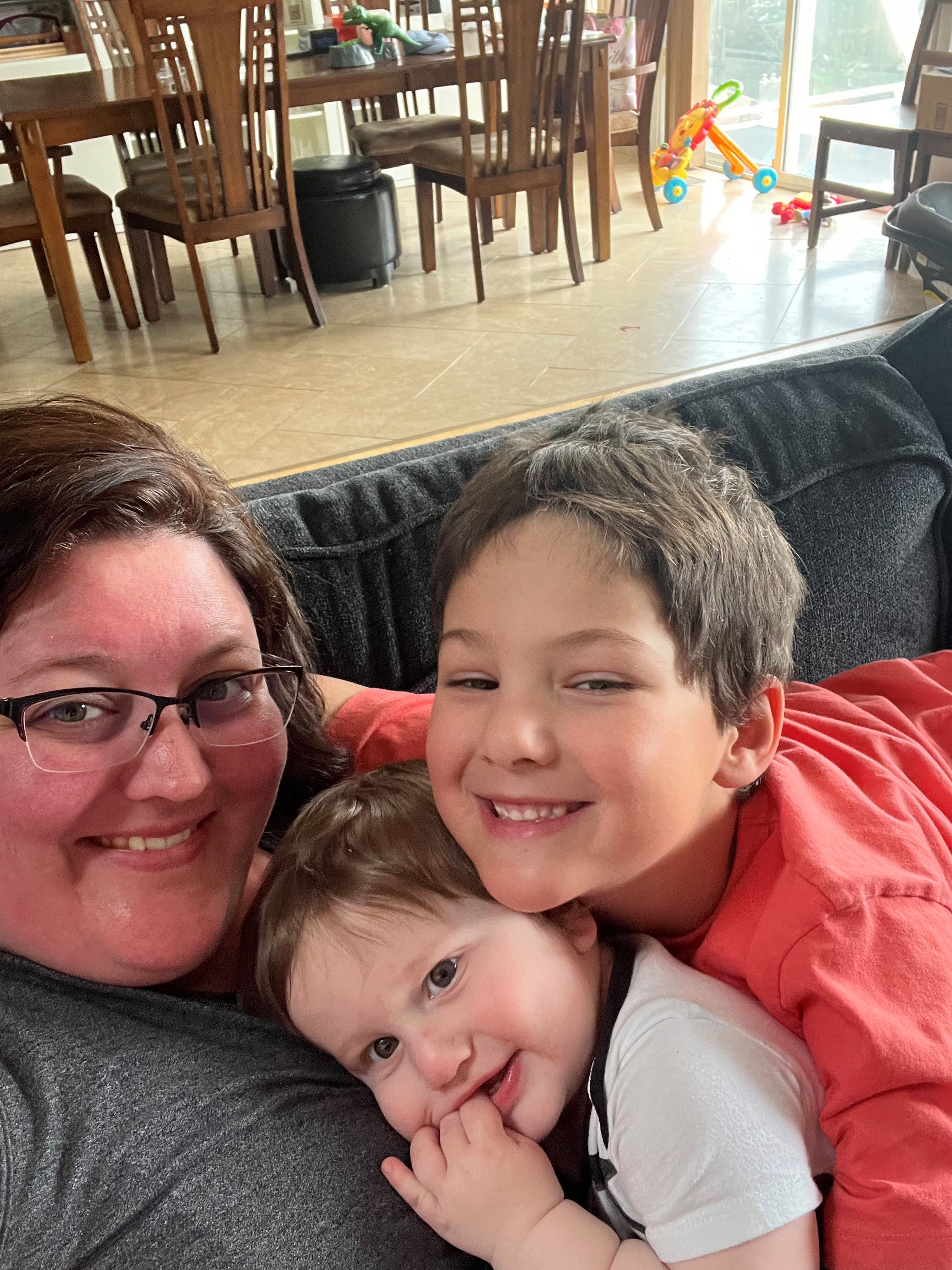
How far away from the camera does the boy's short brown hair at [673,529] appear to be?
3.18ft

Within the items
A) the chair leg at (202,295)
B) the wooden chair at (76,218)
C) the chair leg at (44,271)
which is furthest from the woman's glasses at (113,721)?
the chair leg at (44,271)

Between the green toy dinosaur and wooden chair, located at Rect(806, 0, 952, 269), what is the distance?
2105 millimetres

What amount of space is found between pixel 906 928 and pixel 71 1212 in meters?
0.69

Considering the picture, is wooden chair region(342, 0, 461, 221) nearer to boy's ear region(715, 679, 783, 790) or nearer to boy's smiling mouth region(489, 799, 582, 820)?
boy's ear region(715, 679, 783, 790)

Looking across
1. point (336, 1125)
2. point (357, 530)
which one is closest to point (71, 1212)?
point (336, 1125)

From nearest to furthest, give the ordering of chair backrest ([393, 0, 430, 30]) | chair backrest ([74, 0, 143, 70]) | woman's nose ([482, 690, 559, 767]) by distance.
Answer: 1. woman's nose ([482, 690, 559, 767])
2. chair backrest ([74, 0, 143, 70])
3. chair backrest ([393, 0, 430, 30])

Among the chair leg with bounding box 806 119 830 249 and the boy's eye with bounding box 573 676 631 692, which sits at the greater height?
the boy's eye with bounding box 573 676 631 692

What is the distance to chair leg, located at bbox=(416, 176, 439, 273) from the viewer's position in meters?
5.65

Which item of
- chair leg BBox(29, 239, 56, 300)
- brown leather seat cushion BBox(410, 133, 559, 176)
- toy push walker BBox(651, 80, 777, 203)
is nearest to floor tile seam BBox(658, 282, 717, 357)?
brown leather seat cushion BBox(410, 133, 559, 176)

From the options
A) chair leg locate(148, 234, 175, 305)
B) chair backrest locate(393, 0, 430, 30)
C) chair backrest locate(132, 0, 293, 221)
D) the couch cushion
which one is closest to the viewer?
the couch cushion

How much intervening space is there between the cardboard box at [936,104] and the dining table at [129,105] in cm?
144

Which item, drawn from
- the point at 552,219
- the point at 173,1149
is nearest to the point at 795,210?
the point at 552,219

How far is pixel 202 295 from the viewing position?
477 cm

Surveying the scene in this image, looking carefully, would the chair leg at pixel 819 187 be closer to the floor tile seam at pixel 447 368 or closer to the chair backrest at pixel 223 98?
the floor tile seam at pixel 447 368
